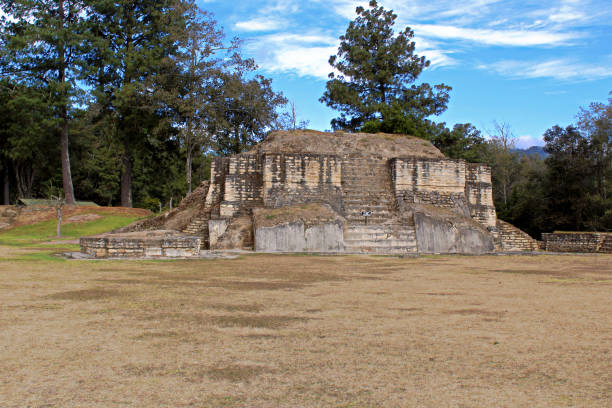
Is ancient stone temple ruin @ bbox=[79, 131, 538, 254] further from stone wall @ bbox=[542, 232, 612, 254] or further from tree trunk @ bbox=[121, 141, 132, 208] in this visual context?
tree trunk @ bbox=[121, 141, 132, 208]

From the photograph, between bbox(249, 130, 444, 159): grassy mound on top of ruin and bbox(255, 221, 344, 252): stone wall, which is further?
bbox(249, 130, 444, 159): grassy mound on top of ruin

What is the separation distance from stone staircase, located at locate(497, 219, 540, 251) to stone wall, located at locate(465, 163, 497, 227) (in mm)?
661

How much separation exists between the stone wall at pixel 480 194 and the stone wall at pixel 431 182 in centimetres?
81

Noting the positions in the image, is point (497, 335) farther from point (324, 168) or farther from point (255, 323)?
point (324, 168)

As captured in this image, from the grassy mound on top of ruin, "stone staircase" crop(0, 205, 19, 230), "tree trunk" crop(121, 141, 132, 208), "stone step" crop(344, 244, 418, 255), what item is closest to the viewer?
"stone step" crop(344, 244, 418, 255)

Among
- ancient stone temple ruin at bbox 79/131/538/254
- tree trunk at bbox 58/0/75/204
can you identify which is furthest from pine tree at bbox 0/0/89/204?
ancient stone temple ruin at bbox 79/131/538/254

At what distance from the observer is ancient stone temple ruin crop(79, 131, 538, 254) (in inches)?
564

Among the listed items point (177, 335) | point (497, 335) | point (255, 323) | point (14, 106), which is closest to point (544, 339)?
point (497, 335)

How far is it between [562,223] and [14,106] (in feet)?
98.6

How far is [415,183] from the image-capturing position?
17.5 meters

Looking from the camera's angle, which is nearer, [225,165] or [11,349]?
[11,349]

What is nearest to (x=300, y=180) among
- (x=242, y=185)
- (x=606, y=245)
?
(x=242, y=185)

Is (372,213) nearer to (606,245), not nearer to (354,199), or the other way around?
(354,199)

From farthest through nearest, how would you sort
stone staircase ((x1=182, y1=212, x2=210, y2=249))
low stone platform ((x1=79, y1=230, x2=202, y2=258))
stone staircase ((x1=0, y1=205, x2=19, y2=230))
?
stone staircase ((x1=0, y1=205, x2=19, y2=230))
stone staircase ((x1=182, y1=212, x2=210, y2=249))
low stone platform ((x1=79, y1=230, x2=202, y2=258))
